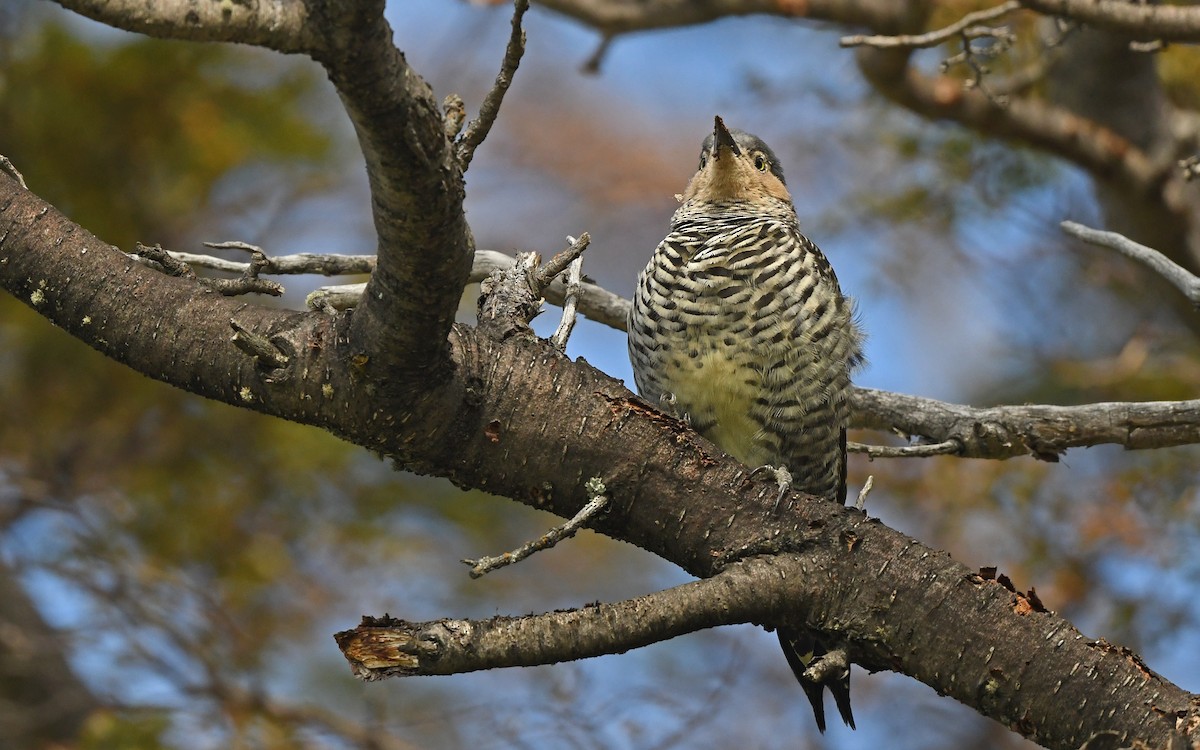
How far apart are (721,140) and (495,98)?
2680 mm

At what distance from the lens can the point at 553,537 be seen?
2252mm

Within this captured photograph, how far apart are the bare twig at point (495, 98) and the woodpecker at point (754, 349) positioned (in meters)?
1.78

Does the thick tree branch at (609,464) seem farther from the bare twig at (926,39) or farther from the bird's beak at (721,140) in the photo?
the bird's beak at (721,140)

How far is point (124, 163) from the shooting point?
5648 mm

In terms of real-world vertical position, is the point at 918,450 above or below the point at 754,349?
below

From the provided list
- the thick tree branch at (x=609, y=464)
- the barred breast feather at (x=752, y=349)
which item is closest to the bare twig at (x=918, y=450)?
the barred breast feather at (x=752, y=349)

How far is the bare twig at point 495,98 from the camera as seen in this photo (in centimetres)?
189

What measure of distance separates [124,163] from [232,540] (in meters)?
1.84

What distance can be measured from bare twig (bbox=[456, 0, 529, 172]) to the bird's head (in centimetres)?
256

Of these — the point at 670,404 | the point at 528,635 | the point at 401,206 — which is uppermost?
the point at 670,404

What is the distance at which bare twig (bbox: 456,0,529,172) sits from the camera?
6.19 feet

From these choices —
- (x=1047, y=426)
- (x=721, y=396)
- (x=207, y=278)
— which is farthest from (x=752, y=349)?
(x=207, y=278)

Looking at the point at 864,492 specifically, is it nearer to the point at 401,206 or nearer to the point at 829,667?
the point at 829,667

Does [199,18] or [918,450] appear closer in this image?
[199,18]
